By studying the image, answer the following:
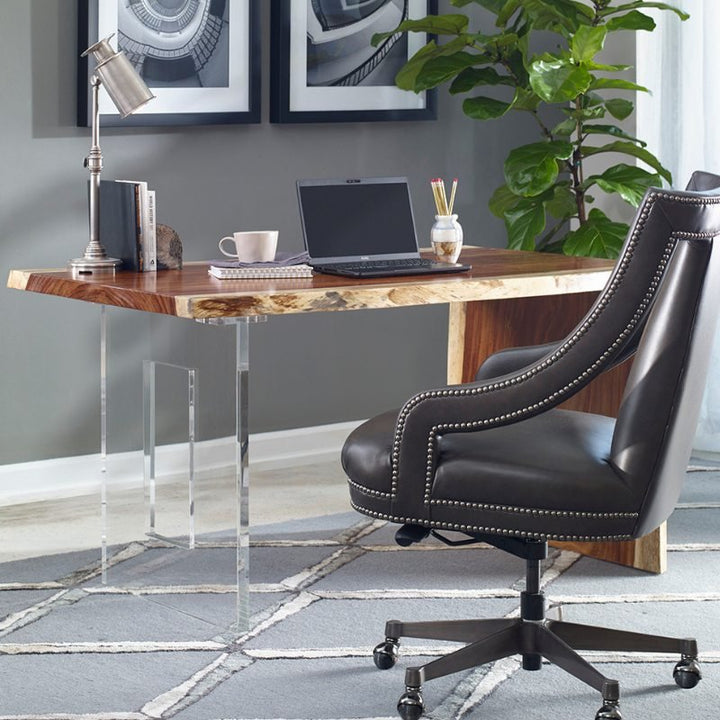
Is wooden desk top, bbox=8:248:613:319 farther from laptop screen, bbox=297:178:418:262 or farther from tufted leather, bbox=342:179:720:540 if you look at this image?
tufted leather, bbox=342:179:720:540

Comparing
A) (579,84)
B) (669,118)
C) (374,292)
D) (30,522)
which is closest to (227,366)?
(374,292)


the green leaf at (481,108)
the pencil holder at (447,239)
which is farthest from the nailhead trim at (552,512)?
the green leaf at (481,108)

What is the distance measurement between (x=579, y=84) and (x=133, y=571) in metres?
1.86

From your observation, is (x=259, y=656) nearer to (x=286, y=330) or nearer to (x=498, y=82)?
(x=286, y=330)

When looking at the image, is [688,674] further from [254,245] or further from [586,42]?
[586,42]

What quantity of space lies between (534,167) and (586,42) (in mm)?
379

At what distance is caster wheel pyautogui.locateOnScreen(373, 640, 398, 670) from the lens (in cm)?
253

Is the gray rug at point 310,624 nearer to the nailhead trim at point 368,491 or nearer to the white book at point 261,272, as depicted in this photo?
the nailhead trim at point 368,491

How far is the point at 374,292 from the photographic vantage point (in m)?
2.57

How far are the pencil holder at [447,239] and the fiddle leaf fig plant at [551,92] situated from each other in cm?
89

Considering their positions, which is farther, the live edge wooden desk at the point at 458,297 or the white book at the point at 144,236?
the white book at the point at 144,236

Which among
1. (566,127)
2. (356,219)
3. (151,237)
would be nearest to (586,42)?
(566,127)

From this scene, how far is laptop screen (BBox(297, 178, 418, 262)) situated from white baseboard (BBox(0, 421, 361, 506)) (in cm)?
48

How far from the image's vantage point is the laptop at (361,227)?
2850 millimetres
